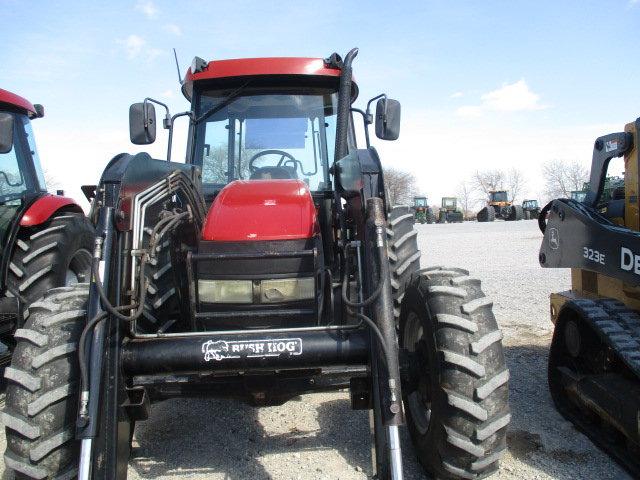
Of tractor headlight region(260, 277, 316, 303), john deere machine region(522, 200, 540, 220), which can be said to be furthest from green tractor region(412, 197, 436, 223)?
tractor headlight region(260, 277, 316, 303)

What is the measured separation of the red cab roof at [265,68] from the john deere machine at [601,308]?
6.48 ft

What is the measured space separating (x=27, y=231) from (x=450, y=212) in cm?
4148

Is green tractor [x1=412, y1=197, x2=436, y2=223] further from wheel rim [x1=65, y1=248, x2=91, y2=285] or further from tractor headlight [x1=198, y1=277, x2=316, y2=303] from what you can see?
tractor headlight [x1=198, y1=277, x2=316, y2=303]

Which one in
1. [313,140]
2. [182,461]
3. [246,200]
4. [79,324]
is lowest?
[182,461]

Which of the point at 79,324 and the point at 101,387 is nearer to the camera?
the point at 101,387

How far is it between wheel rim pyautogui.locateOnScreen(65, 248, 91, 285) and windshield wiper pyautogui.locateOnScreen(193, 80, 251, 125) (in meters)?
2.04

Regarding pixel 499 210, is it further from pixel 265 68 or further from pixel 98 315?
pixel 98 315

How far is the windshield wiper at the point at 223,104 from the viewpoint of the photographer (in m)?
4.21

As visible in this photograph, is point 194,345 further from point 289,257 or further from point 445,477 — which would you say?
point 445,477

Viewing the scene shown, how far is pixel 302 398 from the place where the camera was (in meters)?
4.19

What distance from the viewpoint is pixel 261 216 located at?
321 centimetres

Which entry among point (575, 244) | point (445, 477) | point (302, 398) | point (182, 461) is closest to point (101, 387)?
point (182, 461)

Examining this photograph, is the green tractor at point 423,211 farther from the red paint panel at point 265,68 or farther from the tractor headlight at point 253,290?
the tractor headlight at point 253,290

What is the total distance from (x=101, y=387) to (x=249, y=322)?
2.66 ft
